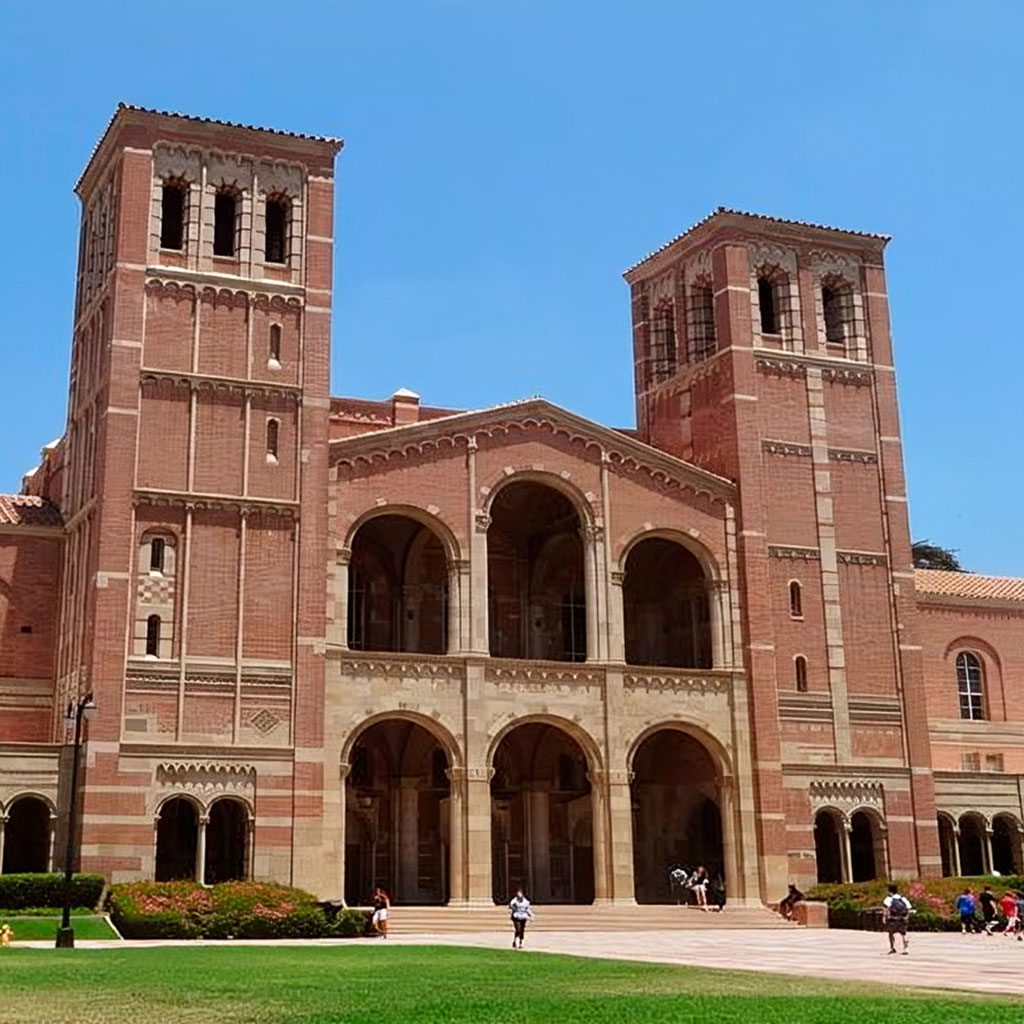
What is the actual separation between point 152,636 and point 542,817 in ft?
52.4

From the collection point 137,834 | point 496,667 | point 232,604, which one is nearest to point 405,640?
point 496,667

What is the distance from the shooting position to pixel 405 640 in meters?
49.1

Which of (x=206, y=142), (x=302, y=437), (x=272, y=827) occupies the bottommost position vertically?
(x=272, y=827)

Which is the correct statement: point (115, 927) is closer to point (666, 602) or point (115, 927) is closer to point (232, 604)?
point (232, 604)

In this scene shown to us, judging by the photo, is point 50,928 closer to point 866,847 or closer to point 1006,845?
point 866,847

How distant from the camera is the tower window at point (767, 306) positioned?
52.9 metres

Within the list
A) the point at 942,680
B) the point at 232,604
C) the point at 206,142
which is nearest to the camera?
the point at 232,604

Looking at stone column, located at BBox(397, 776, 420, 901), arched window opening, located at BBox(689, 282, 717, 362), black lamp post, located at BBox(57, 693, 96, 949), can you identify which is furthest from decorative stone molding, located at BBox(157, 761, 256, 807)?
arched window opening, located at BBox(689, 282, 717, 362)

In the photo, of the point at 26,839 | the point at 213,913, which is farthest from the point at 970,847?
the point at 26,839

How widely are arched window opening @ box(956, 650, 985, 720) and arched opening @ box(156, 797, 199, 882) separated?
97.4 feet

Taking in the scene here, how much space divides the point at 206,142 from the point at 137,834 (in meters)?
21.0

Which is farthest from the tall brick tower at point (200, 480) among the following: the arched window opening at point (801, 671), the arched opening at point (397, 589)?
the arched window opening at point (801, 671)

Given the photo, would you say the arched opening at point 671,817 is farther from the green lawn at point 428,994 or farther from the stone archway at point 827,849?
the green lawn at point 428,994

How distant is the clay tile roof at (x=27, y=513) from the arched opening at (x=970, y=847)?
32089 mm
